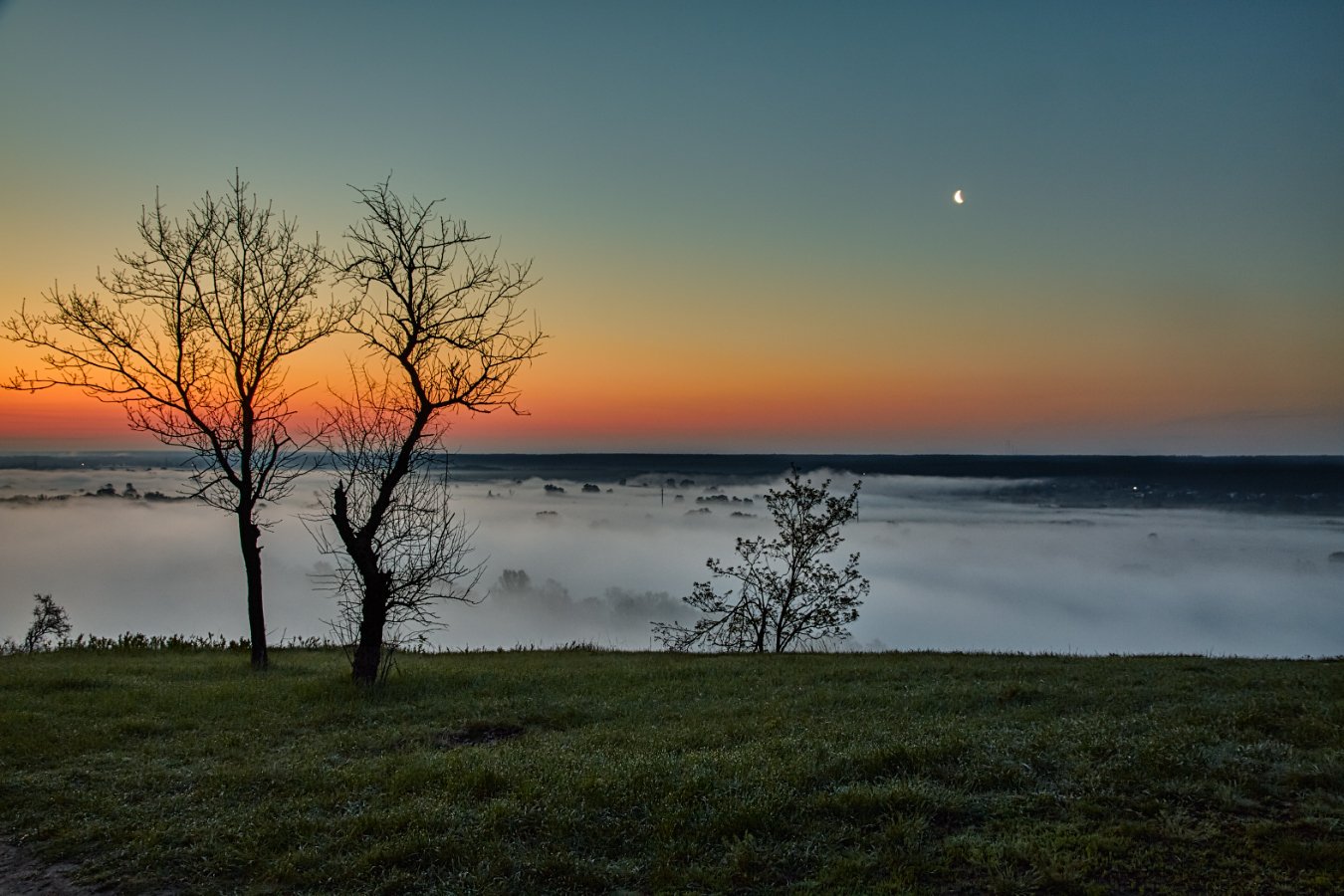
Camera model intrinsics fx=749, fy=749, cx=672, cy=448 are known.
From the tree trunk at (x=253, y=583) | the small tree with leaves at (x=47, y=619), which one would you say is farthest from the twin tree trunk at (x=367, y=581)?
the small tree with leaves at (x=47, y=619)

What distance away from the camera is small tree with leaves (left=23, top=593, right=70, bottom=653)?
34472mm

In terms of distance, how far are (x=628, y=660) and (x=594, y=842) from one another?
16.8 metres

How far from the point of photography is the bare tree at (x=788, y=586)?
31.9m

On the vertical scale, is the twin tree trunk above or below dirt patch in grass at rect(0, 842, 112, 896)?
above

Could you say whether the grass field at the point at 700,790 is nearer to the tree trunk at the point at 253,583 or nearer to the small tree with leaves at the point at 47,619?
the tree trunk at the point at 253,583

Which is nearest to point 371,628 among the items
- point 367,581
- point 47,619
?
point 367,581

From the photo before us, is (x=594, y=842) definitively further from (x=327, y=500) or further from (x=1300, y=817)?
(x=327, y=500)

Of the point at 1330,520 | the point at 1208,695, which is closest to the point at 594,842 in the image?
the point at 1208,695

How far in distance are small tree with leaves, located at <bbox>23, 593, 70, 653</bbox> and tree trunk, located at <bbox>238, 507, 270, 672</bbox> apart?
1754 centimetres

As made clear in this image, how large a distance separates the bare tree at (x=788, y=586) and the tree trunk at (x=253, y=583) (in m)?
14.9

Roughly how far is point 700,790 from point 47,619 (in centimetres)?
3998

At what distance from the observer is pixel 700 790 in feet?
32.4

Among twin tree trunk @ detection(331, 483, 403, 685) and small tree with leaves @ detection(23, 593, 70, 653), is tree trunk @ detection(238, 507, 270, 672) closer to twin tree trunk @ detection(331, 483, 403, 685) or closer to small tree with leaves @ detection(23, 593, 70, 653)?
twin tree trunk @ detection(331, 483, 403, 685)

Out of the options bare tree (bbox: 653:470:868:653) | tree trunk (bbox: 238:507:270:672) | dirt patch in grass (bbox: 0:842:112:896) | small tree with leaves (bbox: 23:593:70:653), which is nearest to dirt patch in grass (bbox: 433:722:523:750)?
dirt patch in grass (bbox: 0:842:112:896)
